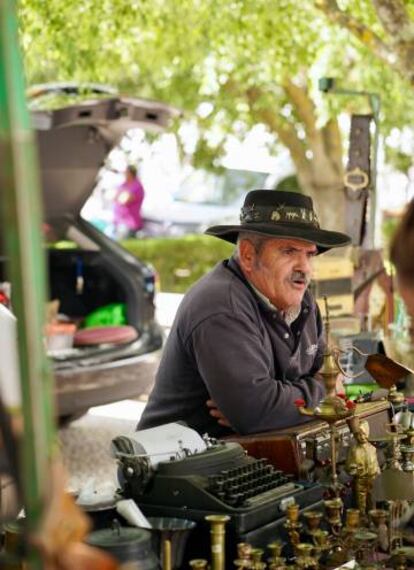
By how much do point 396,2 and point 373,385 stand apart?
2.59 m

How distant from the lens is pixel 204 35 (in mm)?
8398

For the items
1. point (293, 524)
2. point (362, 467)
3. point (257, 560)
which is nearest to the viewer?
point (257, 560)

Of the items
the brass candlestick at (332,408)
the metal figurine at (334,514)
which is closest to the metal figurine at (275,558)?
the metal figurine at (334,514)

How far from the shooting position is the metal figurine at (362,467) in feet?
8.32

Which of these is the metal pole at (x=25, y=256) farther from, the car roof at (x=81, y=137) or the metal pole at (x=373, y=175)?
the car roof at (x=81, y=137)

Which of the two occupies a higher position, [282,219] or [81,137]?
[81,137]

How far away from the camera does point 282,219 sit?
3.49m

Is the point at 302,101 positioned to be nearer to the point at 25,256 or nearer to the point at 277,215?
the point at 277,215

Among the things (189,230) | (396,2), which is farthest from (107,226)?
(396,2)

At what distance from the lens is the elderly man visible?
3.15 meters

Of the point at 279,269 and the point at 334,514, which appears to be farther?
the point at 279,269

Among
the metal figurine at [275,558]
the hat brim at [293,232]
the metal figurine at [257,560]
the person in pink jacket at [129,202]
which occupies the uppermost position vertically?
the hat brim at [293,232]

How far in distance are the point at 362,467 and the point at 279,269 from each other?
106 cm

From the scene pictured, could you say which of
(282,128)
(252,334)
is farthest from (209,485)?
(282,128)
